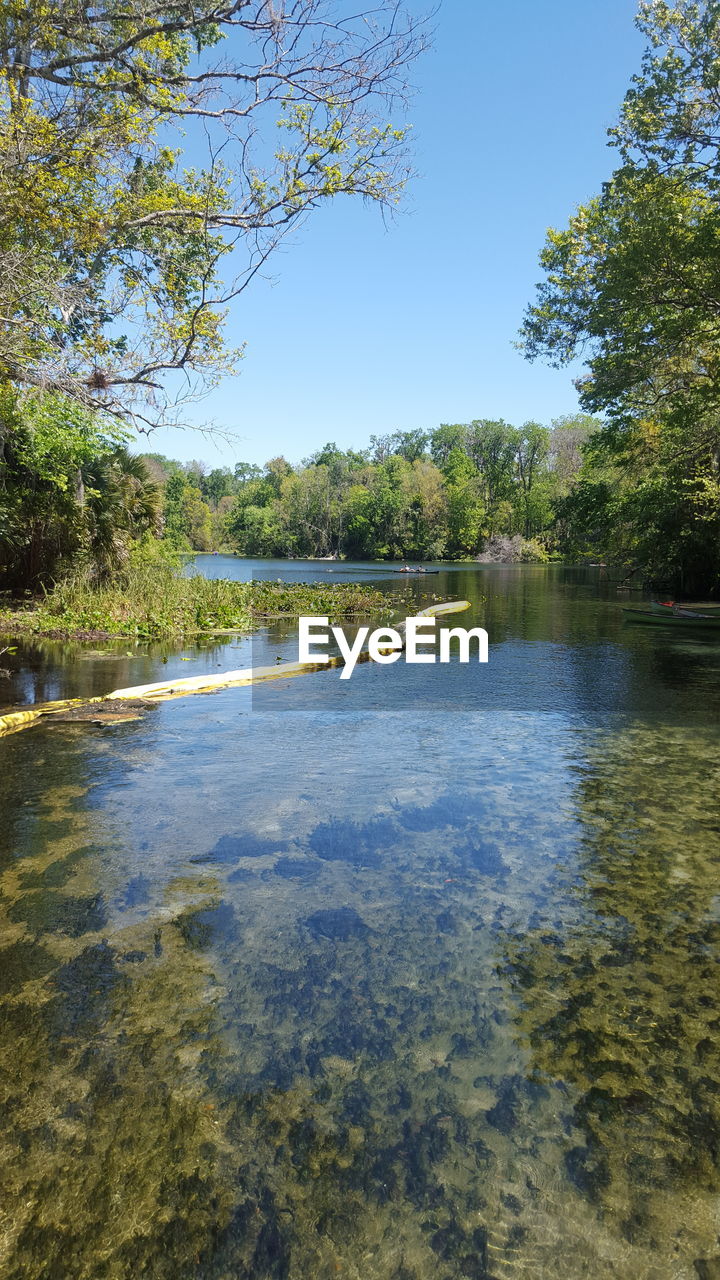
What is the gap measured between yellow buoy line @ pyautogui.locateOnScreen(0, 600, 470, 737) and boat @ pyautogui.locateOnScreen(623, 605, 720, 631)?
1037 cm

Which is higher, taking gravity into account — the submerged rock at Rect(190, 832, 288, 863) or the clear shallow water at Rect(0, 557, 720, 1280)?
the submerged rock at Rect(190, 832, 288, 863)

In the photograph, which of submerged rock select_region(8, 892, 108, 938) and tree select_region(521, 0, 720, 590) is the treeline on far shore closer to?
tree select_region(521, 0, 720, 590)

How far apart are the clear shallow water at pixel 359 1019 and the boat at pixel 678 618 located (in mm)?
14194

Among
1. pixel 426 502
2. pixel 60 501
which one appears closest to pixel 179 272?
pixel 60 501

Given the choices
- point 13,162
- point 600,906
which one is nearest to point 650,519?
point 13,162

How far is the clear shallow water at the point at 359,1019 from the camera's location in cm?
204

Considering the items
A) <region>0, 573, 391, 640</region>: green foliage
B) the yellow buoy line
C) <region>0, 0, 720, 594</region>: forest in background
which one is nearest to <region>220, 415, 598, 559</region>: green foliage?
<region>0, 0, 720, 594</region>: forest in background

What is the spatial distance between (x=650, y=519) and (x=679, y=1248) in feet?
90.6

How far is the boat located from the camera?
18966 mm

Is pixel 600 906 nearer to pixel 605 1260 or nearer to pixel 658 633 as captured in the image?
pixel 605 1260

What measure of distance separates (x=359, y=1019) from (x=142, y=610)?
46.6 feet

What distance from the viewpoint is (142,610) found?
1609cm

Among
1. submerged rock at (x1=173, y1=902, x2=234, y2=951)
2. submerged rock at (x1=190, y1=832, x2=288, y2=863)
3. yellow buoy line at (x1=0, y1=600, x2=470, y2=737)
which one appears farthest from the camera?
yellow buoy line at (x1=0, y1=600, x2=470, y2=737)

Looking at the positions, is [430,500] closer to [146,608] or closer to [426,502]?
[426,502]
